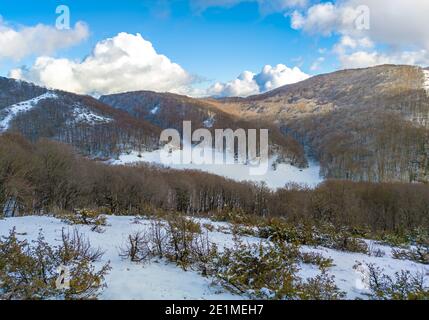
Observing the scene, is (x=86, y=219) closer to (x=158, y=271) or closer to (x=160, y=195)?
(x=158, y=271)

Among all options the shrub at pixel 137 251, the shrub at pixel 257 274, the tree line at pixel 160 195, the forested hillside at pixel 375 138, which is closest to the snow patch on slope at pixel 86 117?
the tree line at pixel 160 195

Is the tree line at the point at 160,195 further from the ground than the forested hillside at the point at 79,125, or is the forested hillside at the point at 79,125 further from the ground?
the forested hillside at the point at 79,125

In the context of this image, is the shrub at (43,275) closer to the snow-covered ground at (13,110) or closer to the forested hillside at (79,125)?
the forested hillside at (79,125)

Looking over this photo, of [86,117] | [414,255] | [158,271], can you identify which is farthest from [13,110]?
[414,255]

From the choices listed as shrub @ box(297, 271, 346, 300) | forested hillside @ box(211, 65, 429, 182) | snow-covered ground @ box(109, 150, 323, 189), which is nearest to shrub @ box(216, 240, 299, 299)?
shrub @ box(297, 271, 346, 300)

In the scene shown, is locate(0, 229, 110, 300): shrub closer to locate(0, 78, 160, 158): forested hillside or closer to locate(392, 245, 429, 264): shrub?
locate(392, 245, 429, 264): shrub

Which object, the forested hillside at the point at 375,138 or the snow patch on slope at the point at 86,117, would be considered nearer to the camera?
the forested hillside at the point at 375,138

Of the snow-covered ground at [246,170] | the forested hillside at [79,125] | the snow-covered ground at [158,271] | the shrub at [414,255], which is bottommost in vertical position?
the snow-covered ground at [246,170]
